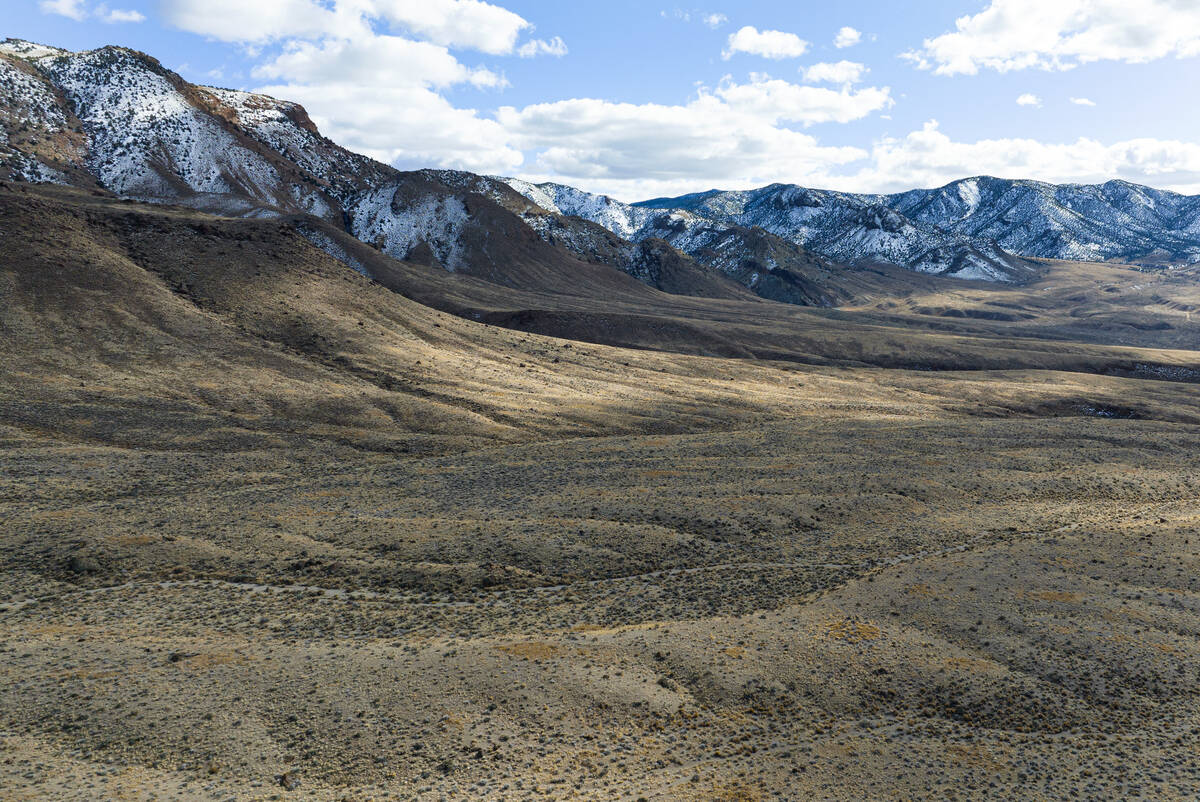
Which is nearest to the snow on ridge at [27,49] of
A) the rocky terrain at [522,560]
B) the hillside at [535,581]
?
the rocky terrain at [522,560]

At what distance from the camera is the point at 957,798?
17766 mm

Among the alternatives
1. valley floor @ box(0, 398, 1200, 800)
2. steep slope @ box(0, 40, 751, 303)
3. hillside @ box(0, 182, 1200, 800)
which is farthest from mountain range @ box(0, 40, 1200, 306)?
valley floor @ box(0, 398, 1200, 800)

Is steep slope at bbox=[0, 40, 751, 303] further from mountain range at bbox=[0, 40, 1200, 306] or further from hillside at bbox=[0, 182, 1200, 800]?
hillside at bbox=[0, 182, 1200, 800]

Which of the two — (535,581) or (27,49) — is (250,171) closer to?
(27,49)

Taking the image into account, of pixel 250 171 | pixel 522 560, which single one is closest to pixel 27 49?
pixel 250 171

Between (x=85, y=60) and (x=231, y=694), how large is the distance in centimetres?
17067

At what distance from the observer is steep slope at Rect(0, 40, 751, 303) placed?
127125mm

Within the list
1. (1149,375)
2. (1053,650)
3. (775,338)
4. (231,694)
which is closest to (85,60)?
(775,338)

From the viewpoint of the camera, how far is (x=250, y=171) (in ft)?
479

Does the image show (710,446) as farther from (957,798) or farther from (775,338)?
(775,338)

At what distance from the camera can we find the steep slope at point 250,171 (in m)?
127

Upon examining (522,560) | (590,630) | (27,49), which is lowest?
(590,630)

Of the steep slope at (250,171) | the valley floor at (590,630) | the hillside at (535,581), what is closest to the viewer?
the valley floor at (590,630)

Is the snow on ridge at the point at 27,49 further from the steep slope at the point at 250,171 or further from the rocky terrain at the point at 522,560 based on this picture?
the rocky terrain at the point at 522,560
